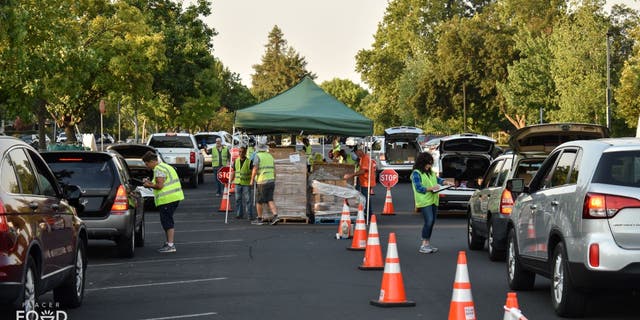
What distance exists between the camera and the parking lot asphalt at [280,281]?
1173 centimetres

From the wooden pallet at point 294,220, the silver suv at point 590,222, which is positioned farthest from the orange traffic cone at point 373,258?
the wooden pallet at point 294,220

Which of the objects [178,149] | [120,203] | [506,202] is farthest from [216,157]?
[506,202]

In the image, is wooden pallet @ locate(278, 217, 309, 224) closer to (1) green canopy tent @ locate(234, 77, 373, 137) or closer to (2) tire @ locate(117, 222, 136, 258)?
(1) green canopy tent @ locate(234, 77, 373, 137)

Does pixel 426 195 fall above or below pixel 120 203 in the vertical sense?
above

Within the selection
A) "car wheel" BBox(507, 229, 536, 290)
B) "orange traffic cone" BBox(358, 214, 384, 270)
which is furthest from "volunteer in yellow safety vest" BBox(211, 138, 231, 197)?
"car wheel" BBox(507, 229, 536, 290)

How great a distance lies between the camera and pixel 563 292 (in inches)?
428

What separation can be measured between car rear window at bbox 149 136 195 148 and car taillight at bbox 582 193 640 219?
1205 inches

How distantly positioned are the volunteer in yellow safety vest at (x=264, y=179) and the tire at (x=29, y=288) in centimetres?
1521

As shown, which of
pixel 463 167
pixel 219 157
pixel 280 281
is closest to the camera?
pixel 280 281

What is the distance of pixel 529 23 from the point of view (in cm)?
10606

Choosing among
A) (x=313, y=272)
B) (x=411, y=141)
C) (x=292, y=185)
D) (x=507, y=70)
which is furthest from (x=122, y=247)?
(x=507, y=70)

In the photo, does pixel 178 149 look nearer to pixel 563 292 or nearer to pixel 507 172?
pixel 507 172

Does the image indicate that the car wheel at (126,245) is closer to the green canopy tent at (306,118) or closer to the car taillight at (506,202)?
the car taillight at (506,202)

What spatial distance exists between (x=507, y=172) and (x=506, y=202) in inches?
50.2
